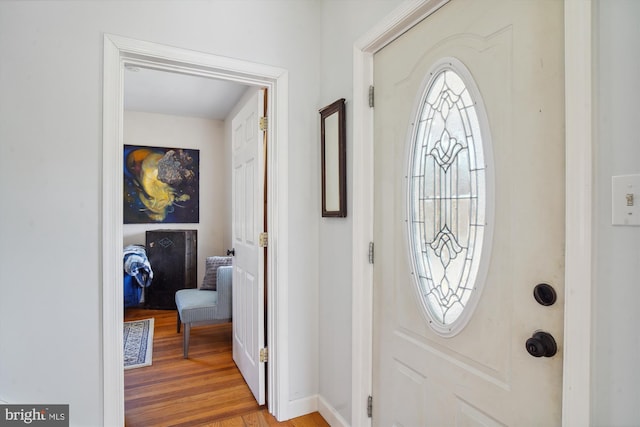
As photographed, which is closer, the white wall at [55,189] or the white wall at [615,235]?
the white wall at [615,235]

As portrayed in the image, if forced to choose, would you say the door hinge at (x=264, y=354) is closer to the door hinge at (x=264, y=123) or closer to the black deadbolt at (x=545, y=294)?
the door hinge at (x=264, y=123)

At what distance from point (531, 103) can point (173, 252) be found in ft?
14.8

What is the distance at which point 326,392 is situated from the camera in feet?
6.84

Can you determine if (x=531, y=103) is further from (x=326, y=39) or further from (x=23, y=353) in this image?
(x=23, y=353)

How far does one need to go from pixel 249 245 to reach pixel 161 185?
9.91ft

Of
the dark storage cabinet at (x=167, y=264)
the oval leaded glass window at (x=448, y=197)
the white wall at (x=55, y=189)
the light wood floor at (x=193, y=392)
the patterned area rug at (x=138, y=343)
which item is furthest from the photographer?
the dark storage cabinet at (x=167, y=264)

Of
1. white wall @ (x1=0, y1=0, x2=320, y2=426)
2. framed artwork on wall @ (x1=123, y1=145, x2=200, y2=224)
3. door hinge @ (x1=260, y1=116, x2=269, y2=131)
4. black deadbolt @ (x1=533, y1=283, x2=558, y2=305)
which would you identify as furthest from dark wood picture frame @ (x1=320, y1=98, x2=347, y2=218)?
framed artwork on wall @ (x1=123, y1=145, x2=200, y2=224)

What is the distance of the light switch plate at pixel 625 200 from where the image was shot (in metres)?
0.73

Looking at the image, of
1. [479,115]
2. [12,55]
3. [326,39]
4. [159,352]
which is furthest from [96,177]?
[159,352]

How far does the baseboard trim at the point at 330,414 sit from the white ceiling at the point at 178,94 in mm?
2795

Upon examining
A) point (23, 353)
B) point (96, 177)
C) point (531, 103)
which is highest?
point (531, 103)

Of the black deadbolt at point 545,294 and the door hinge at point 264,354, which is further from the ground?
the black deadbolt at point 545,294

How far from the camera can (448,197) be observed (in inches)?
49.8

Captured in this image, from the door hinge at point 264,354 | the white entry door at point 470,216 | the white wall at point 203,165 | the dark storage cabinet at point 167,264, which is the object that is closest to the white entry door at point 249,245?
the door hinge at point 264,354
